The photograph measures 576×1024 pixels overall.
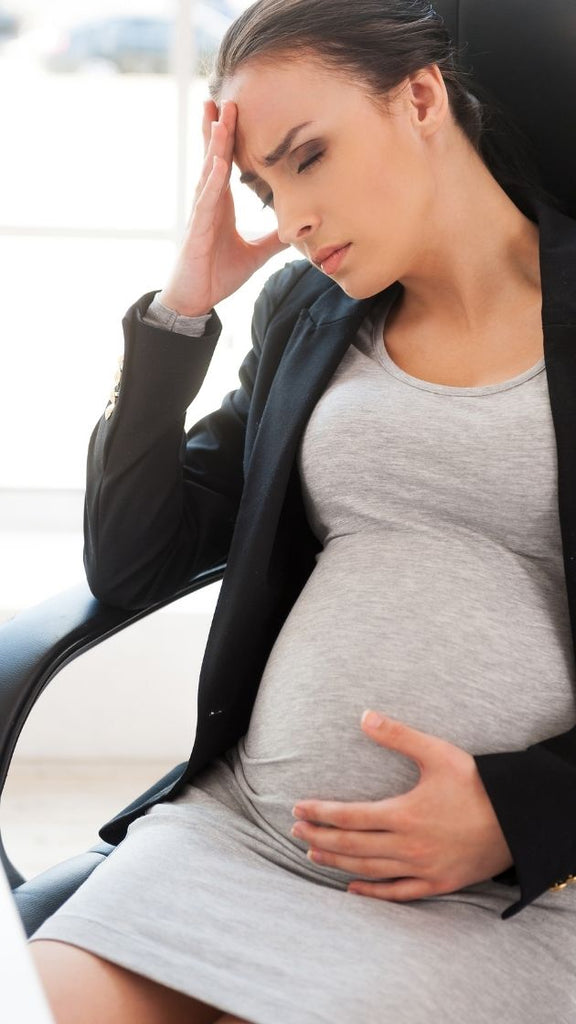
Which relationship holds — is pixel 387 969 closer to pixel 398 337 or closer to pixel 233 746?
pixel 233 746

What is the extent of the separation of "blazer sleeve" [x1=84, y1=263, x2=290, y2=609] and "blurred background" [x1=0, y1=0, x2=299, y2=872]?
880mm

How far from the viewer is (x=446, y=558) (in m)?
1.17

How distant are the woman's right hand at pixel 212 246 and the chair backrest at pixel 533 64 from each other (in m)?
0.32

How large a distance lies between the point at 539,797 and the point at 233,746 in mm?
402

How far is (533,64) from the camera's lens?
136 centimetres

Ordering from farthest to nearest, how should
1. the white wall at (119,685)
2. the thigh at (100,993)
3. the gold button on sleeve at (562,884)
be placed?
the white wall at (119,685) < the gold button on sleeve at (562,884) < the thigh at (100,993)

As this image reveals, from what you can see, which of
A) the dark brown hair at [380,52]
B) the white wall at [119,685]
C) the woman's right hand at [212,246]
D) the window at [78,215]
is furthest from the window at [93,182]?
the dark brown hair at [380,52]

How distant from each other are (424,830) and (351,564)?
1.00 feet

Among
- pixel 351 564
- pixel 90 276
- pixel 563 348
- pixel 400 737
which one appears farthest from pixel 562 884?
pixel 90 276

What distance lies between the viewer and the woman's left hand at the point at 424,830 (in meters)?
1.01

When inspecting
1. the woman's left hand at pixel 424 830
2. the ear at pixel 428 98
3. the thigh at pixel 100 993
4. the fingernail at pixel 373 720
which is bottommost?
the thigh at pixel 100 993

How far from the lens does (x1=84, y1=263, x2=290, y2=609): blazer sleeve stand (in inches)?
51.9

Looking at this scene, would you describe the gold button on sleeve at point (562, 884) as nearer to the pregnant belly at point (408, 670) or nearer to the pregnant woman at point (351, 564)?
the pregnant woman at point (351, 564)

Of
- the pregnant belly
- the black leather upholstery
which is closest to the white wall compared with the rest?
the black leather upholstery
